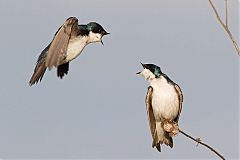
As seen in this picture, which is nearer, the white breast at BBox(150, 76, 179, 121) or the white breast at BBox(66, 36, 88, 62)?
the white breast at BBox(66, 36, 88, 62)

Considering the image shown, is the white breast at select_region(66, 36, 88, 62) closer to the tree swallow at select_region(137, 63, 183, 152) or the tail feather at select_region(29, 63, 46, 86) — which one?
the tail feather at select_region(29, 63, 46, 86)

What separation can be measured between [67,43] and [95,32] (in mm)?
1028

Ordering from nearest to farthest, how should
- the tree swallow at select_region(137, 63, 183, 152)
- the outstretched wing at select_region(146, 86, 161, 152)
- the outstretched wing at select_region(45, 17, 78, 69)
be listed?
the outstretched wing at select_region(45, 17, 78, 69) < the tree swallow at select_region(137, 63, 183, 152) < the outstretched wing at select_region(146, 86, 161, 152)

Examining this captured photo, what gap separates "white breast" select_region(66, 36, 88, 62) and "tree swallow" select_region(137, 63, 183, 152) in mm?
896

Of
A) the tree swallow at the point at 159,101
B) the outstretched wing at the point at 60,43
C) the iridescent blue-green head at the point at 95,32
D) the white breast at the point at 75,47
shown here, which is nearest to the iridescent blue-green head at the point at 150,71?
the tree swallow at the point at 159,101

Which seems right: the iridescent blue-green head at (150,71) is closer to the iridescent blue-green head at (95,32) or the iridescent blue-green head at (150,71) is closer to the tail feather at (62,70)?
the iridescent blue-green head at (95,32)

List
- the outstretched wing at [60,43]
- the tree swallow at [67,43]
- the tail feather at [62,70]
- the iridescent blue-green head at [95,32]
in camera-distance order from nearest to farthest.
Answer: the outstretched wing at [60,43]
the tree swallow at [67,43]
the tail feather at [62,70]
the iridescent blue-green head at [95,32]

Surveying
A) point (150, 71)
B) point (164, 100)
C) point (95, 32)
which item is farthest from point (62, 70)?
point (164, 100)

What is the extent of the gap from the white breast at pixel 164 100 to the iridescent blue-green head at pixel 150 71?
68 mm

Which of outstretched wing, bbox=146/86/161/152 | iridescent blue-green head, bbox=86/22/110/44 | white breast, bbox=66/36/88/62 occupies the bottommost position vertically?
outstretched wing, bbox=146/86/161/152

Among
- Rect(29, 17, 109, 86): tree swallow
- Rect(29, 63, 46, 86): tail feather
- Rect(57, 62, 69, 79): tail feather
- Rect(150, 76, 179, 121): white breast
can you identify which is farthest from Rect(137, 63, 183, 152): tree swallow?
Rect(29, 63, 46, 86): tail feather

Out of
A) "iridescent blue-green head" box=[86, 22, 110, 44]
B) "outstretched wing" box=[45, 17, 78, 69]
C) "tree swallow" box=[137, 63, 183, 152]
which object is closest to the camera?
"outstretched wing" box=[45, 17, 78, 69]

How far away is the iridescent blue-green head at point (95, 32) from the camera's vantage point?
7742mm

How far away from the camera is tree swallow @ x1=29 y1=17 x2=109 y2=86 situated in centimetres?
679
